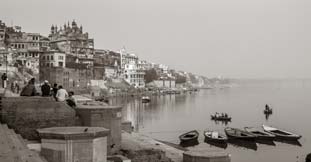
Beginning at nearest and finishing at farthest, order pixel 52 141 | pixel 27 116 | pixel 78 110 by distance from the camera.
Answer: pixel 52 141
pixel 27 116
pixel 78 110

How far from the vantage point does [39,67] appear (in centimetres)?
7725

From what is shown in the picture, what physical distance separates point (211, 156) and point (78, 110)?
16.2 ft

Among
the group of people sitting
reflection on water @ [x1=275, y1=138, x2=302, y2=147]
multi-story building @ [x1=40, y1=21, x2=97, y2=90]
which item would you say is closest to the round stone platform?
the group of people sitting

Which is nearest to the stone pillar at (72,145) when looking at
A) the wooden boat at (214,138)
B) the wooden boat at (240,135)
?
the wooden boat at (214,138)

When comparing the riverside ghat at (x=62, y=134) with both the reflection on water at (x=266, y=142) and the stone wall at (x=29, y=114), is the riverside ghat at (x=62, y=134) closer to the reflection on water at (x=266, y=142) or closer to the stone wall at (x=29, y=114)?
the stone wall at (x=29, y=114)

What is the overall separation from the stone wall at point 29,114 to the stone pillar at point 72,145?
1.73 m

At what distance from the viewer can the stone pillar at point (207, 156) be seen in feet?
42.9

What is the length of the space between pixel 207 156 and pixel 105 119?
12.6 ft

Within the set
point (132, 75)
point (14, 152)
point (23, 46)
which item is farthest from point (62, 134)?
point (132, 75)

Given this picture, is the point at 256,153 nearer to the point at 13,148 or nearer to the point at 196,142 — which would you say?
the point at 196,142

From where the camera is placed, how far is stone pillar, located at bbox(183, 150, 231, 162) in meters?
13.1

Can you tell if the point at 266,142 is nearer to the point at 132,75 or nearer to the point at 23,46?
the point at 23,46

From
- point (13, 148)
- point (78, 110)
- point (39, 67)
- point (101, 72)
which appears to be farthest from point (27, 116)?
point (101, 72)

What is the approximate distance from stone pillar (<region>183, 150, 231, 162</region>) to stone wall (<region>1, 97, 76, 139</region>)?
16.1ft
